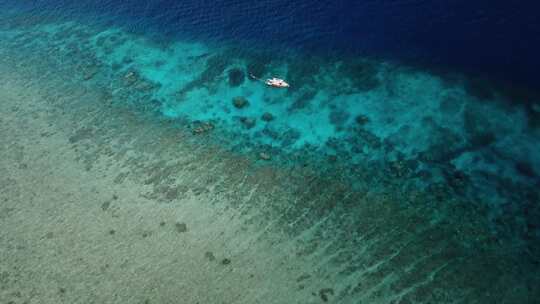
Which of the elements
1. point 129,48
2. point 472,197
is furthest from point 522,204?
point 129,48

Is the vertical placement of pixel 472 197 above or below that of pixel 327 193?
above

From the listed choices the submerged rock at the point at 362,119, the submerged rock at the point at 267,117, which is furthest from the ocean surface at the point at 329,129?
the submerged rock at the point at 362,119

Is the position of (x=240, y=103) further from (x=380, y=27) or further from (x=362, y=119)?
(x=380, y=27)

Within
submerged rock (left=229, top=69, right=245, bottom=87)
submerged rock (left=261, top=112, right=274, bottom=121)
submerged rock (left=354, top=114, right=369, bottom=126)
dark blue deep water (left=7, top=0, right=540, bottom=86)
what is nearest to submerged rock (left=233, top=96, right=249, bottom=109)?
submerged rock (left=261, top=112, right=274, bottom=121)

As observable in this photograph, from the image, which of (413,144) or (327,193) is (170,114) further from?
(413,144)

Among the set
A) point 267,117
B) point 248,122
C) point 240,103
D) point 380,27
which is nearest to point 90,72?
point 240,103
